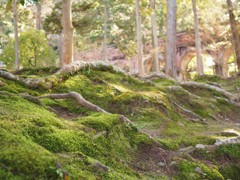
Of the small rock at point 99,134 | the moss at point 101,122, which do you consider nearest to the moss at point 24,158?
the small rock at point 99,134

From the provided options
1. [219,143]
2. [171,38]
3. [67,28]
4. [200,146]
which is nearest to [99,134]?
[200,146]

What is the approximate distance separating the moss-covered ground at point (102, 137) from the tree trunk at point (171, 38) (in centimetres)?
438

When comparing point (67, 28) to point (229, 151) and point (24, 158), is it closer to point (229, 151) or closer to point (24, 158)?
point (229, 151)

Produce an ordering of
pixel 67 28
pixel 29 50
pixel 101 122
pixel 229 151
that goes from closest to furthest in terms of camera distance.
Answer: pixel 101 122 < pixel 229 151 < pixel 67 28 < pixel 29 50

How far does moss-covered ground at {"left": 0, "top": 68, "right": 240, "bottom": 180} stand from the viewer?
2.33 m

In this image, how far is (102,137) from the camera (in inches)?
138

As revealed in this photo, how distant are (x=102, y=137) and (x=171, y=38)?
8.67 meters

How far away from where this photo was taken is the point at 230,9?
48.9 ft

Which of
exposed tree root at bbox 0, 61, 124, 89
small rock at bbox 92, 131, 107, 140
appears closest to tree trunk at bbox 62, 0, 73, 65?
exposed tree root at bbox 0, 61, 124, 89

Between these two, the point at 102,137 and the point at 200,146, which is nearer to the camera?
the point at 102,137

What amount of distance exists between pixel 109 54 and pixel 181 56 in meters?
8.34

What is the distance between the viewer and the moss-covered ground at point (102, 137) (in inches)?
91.7

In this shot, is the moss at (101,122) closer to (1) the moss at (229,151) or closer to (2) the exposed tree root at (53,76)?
(1) the moss at (229,151)

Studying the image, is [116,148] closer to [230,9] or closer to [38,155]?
[38,155]
